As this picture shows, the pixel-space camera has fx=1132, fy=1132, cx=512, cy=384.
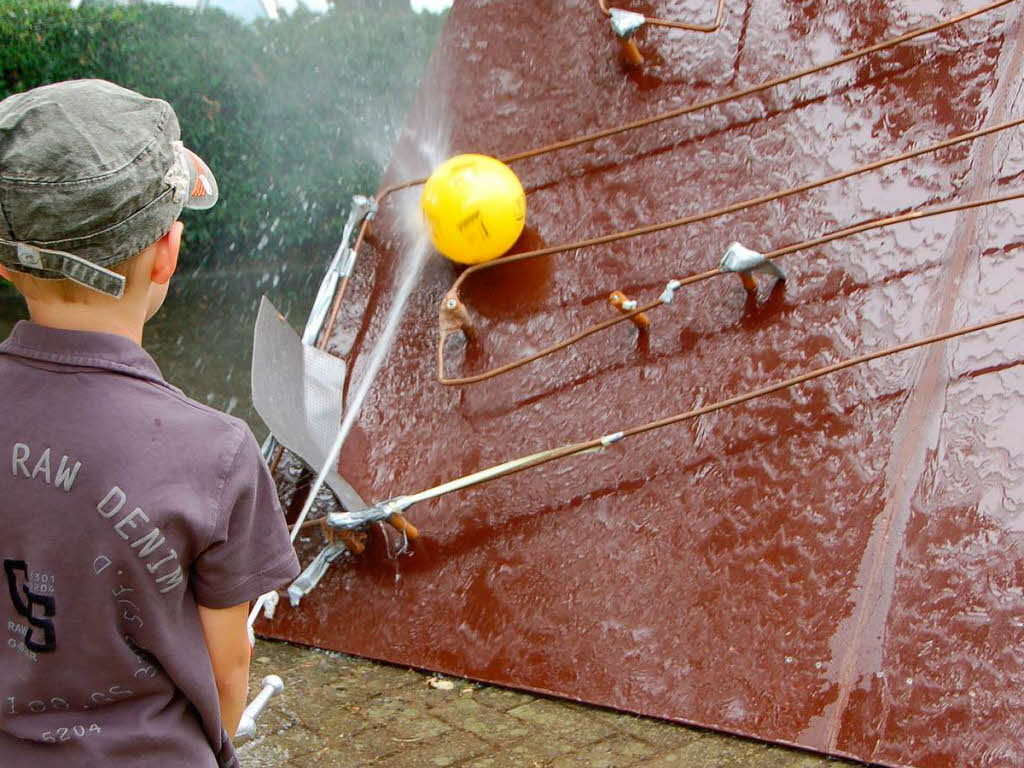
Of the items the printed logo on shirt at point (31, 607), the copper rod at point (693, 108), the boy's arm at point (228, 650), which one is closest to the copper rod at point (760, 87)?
the copper rod at point (693, 108)

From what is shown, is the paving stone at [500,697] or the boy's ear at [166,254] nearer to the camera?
the boy's ear at [166,254]

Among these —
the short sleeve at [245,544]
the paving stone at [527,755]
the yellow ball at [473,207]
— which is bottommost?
the paving stone at [527,755]

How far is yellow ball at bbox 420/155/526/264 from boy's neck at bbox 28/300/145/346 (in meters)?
1.53

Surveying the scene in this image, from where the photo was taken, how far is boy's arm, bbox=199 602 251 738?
1214 mm

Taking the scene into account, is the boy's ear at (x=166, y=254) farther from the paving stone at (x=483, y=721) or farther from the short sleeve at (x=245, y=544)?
the paving stone at (x=483, y=721)

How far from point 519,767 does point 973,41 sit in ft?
6.43

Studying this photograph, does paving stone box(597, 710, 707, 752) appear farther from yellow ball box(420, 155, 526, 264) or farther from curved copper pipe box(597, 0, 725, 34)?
curved copper pipe box(597, 0, 725, 34)

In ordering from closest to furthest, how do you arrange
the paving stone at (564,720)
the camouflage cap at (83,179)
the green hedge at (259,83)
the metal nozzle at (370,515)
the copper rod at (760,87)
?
the camouflage cap at (83,179)
the paving stone at (564,720)
the metal nozzle at (370,515)
the copper rod at (760,87)
the green hedge at (259,83)

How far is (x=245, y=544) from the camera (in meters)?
1.17

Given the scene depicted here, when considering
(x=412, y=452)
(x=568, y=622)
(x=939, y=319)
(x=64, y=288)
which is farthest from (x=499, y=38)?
(x=64, y=288)

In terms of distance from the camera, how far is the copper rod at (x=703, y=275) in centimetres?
234

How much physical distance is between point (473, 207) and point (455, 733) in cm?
117

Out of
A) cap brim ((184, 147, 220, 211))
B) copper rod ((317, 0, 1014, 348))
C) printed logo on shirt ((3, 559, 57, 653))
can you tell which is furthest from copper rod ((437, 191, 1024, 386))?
printed logo on shirt ((3, 559, 57, 653))

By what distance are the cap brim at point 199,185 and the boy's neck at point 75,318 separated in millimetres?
151
